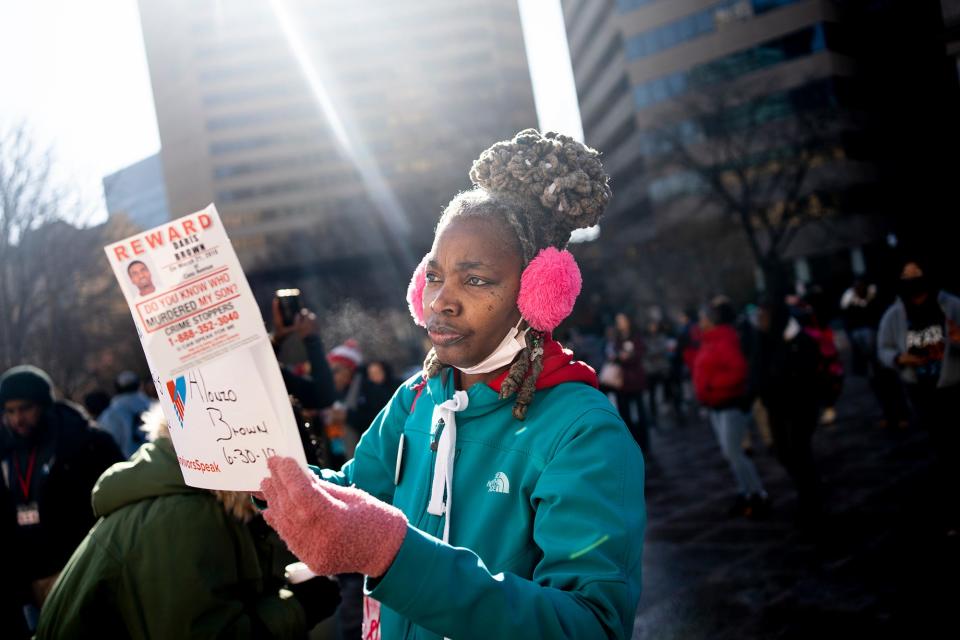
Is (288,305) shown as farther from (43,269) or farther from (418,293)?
(43,269)

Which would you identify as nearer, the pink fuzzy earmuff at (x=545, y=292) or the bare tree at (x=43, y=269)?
the pink fuzzy earmuff at (x=545, y=292)

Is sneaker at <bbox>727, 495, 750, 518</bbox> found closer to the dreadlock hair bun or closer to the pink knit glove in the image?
the dreadlock hair bun

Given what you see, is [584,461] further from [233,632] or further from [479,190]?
[233,632]

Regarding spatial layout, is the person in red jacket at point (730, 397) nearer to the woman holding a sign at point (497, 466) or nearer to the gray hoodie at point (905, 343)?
the gray hoodie at point (905, 343)

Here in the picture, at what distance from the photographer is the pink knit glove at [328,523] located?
3.95ft

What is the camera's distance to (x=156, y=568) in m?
2.23

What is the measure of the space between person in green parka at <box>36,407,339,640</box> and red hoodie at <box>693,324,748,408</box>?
16.7 ft

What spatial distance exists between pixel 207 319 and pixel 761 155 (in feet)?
127

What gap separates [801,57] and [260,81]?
239 ft

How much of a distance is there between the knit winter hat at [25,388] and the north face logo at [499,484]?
375 cm

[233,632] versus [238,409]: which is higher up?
[238,409]

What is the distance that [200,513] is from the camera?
2324 millimetres

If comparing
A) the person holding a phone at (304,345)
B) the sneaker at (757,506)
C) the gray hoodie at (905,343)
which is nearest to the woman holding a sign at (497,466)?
the person holding a phone at (304,345)

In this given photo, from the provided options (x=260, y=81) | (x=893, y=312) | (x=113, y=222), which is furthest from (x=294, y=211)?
(x=893, y=312)
